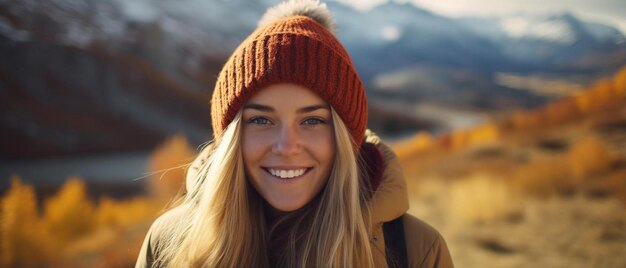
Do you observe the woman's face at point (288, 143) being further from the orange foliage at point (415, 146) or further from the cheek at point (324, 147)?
the orange foliage at point (415, 146)

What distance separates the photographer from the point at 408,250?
1.70 meters

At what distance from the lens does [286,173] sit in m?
1.68

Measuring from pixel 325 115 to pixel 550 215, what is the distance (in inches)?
265

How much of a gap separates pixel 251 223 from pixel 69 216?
51.0 ft

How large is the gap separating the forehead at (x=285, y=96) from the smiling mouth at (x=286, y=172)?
28cm

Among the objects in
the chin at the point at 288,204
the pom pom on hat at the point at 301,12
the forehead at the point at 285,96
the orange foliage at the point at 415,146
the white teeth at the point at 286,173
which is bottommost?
the orange foliage at the point at 415,146

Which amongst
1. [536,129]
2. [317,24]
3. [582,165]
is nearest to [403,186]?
[317,24]

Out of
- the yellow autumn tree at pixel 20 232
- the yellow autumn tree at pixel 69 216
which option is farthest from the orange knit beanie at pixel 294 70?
the yellow autumn tree at pixel 69 216

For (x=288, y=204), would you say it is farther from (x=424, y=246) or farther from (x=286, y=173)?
(x=424, y=246)

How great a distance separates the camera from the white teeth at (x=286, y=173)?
168 cm

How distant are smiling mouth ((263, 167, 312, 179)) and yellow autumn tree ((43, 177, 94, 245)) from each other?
525 inches

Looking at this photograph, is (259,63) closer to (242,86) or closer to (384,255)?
(242,86)

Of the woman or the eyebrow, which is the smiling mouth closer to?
the woman

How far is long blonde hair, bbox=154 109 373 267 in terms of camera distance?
5.59 feet
